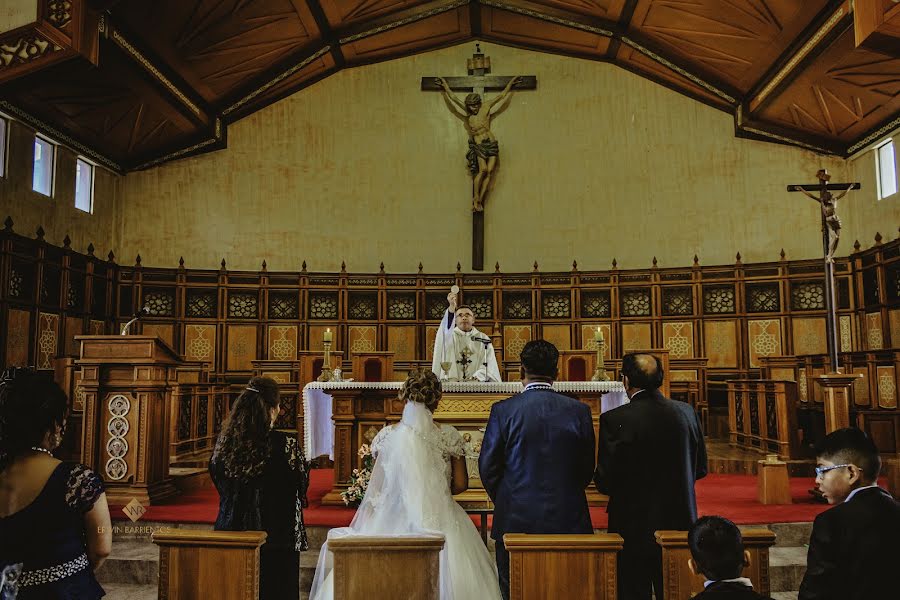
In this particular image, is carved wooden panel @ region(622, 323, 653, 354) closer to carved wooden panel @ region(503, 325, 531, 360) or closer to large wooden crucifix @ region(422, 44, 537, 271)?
carved wooden panel @ region(503, 325, 531, 360)

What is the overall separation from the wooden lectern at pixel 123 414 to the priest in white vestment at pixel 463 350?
2.78 meters

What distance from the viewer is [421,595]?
8.63 feet

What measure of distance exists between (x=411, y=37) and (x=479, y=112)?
1.86m

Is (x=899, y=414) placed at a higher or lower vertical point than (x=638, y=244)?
lower

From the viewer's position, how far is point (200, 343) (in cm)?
1261

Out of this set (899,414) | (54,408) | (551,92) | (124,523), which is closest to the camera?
(54,408)

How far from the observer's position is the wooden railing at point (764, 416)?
8.59m

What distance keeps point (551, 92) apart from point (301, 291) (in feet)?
19.7

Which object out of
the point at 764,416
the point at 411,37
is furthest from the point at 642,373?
the point at 411,37

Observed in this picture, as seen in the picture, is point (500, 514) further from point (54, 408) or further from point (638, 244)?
point (638, 244)

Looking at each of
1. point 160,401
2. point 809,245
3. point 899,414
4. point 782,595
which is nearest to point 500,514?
point 782,595

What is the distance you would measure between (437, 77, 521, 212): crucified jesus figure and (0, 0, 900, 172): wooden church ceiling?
1220 millimetres

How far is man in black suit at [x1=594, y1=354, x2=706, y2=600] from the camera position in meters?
3.24

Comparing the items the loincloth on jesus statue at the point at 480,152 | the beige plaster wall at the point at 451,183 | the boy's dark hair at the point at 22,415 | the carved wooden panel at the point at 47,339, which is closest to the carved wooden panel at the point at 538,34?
the beige plaster wall at the point at 451,183
